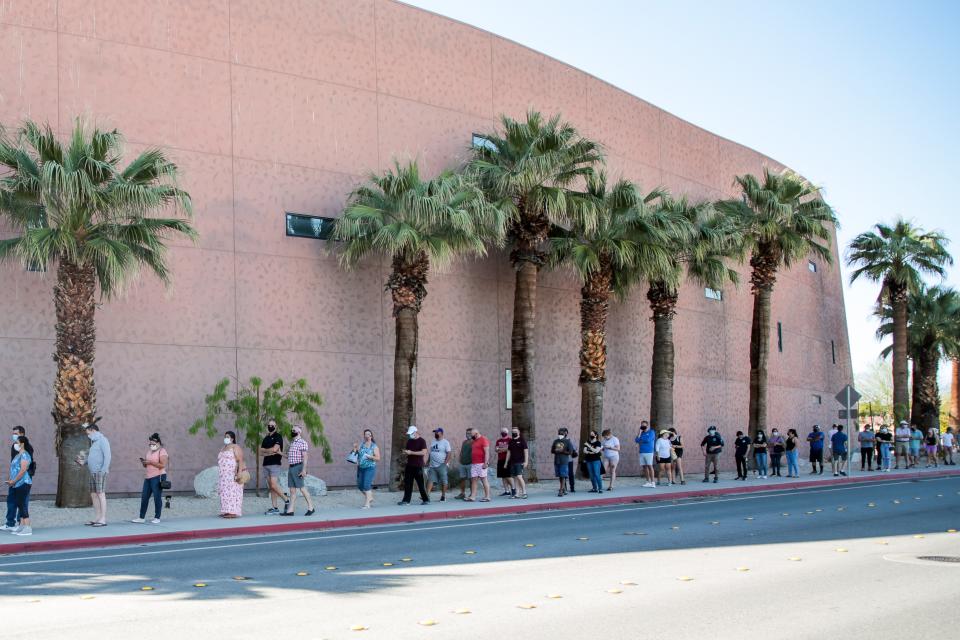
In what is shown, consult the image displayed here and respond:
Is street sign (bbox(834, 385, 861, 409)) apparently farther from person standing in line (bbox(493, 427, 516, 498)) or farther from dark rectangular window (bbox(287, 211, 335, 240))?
dark rectangular window (bbox(287, 211, 335, 240))

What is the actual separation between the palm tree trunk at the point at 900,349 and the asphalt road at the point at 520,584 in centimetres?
3344

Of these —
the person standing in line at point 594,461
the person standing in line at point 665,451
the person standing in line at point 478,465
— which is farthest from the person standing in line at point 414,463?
the person standing in line at point 665,451

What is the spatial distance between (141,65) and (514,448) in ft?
41.5

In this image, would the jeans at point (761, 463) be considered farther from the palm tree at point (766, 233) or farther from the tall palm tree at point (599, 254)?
the tall palm tree at point (599, 254)

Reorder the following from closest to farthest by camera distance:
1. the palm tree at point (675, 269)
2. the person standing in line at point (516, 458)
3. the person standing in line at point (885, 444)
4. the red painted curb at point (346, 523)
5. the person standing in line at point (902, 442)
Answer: the red painted curb at point (346, 523) → the person standing in line at point (516, 458) → the palm tree at point (675, 269) → the person standing in line at point (885, 444) → the person standing in line at point (902, 442)

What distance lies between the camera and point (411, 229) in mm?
24547

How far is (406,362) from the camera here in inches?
997

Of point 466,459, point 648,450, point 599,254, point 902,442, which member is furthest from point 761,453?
point 466,459

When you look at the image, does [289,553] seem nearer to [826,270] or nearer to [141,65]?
[141,65]

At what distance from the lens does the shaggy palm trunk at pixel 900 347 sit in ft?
160

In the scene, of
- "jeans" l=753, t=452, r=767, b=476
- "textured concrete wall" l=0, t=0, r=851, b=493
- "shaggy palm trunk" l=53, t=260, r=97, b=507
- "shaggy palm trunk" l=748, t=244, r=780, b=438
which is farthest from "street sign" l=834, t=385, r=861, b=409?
"shaggy palm trunk" l=53, t=260, r=97, b=507

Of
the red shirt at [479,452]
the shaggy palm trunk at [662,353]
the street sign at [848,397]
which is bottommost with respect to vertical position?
the red shirt at [479,452]

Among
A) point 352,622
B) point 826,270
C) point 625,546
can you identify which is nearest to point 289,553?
point 625,546

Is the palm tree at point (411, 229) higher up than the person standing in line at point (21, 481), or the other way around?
the palm tree at point (411, 229)
